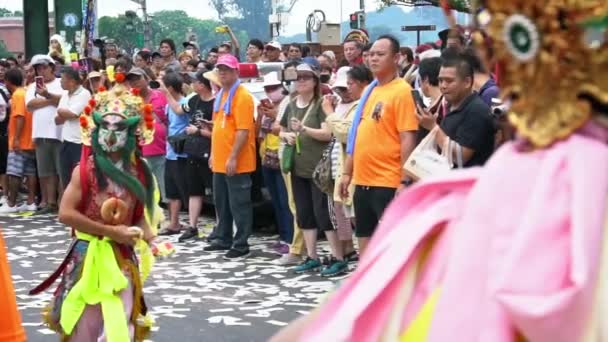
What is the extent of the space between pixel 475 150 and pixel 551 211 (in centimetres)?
425

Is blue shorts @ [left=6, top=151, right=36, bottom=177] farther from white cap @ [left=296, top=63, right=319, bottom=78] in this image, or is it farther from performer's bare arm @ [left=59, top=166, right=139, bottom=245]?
performer's bare arm @ [left=59, top=166, right=139, bottom=245]

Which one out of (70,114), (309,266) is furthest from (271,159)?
(70,114)

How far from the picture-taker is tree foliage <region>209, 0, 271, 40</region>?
87.9 metres

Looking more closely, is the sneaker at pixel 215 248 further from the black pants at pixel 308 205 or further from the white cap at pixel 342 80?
the white cap at pixel 342 80

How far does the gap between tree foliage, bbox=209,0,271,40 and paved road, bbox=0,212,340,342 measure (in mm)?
75566

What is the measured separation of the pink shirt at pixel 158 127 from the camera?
462 inches

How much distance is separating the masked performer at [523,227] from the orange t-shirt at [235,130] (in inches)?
298

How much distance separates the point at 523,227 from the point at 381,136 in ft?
17.4

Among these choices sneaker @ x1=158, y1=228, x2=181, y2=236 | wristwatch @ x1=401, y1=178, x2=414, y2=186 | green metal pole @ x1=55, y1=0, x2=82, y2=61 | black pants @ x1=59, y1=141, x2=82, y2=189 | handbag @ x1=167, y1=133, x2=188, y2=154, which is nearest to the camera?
wristwatch @ x1=401, y1=178, x2=414, y2=186

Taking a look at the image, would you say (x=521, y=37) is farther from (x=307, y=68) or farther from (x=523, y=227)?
(x=307, y=68)

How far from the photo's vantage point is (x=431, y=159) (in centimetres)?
637

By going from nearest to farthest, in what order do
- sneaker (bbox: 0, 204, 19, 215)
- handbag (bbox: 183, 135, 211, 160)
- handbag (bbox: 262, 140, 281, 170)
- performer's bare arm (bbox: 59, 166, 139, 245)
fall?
1. performer's bare arm (bbox: 59, 166, 139, 245)
2. handbag (bbox: 262, 140, 281, 170)
3. handbag (bbox: 183, 135, 211, 160)
4. sneaker (bbox: 0, 204, 19, 215)

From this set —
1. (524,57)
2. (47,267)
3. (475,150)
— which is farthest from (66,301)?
(47,267)

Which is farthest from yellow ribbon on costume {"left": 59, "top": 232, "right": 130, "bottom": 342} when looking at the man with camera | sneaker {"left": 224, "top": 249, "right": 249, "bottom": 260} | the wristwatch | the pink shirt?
the pink shirt
